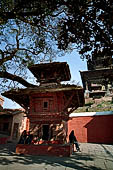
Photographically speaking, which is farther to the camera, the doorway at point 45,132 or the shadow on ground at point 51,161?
the doorway at point 45,132

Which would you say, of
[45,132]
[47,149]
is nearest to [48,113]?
[45,132]

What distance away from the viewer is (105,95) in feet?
102

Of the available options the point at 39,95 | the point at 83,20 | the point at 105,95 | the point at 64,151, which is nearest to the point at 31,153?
the point at 64,151

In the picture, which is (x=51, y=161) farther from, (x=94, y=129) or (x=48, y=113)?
→ (x=94, y=129)

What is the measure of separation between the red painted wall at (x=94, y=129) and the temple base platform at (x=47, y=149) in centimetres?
886

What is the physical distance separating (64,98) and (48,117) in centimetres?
210

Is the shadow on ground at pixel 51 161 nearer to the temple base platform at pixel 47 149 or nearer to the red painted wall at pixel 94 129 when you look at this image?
the temple base platform at pixel 47 149

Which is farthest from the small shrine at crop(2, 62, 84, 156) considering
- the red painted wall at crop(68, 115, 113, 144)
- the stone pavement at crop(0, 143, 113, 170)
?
the red painted wall at crop(68, 115, 113, 144)

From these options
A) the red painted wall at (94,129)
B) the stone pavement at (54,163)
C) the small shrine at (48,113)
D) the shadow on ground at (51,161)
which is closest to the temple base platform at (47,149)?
the small shrine at (48,113)

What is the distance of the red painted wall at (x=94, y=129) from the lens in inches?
624

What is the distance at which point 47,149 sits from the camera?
893 centimetres

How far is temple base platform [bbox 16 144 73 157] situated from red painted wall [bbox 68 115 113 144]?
886 centimetres

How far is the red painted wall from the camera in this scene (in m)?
15.9

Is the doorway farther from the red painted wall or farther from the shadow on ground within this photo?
the red painted wall
